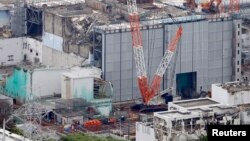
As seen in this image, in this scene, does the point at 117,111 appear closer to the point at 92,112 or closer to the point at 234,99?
the point at 92,112

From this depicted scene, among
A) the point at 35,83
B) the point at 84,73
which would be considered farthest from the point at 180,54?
the point at 35,83

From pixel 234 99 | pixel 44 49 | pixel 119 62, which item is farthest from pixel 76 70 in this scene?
pixel 234 99

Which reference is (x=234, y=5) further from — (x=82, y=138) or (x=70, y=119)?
(x=82, y=138)

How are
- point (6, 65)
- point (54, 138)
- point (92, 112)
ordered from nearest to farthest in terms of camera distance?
1. point (54, 138)
2. point (92, 112)
3. point (6, 65)

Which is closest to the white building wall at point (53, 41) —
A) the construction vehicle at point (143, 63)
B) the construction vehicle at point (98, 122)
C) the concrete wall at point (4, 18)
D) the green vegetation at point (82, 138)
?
the concrete wall at point (4, 18)

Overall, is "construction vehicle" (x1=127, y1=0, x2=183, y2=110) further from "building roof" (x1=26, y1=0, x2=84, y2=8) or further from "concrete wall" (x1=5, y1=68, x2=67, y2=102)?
"building roof" (x1=26, y1=0, x2=84, y2=8)

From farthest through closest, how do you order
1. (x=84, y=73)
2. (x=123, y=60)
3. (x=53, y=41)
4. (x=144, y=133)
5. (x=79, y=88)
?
(x=53, y=41), (x=123, y=60), (x=84, y=73), (x=79, y=88), (x=144, y=133)

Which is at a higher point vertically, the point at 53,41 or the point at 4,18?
the point at 4,18
